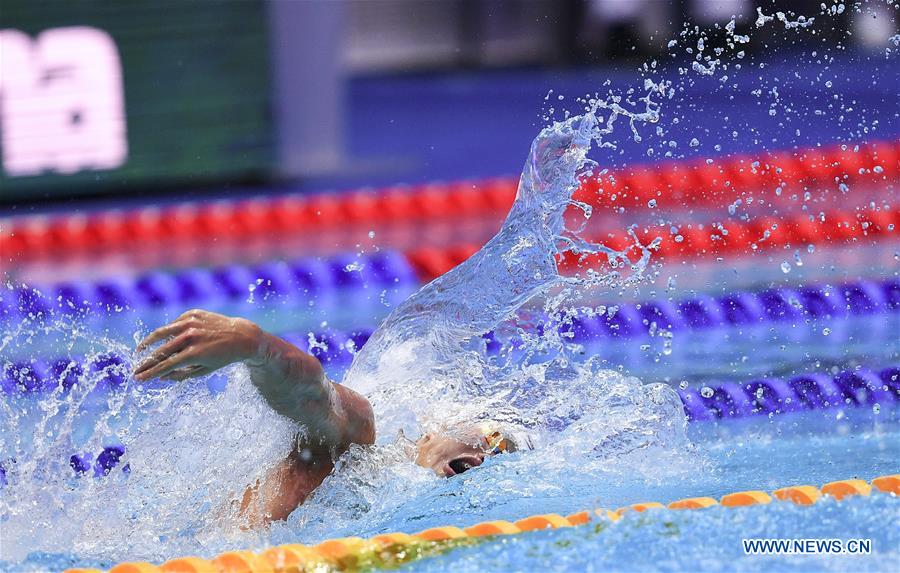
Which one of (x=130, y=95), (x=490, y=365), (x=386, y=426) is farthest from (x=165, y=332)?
(x=130, y=95)

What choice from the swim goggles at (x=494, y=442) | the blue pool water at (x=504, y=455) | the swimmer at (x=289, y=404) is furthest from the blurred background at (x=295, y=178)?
the swimmer at (x=289, y=404)

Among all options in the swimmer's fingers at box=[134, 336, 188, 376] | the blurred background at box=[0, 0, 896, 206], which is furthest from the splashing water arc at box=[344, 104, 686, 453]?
the blurred background at box=[0, 0, 896, 206]

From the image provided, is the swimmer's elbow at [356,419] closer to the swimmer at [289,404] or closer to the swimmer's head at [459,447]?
the swimmer at [289,404]

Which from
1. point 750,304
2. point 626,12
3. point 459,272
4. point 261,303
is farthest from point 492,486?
point 626,12

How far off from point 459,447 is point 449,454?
0.10ft

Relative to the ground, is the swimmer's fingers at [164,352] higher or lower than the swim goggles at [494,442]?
higher

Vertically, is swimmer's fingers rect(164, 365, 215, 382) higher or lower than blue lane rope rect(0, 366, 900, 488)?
higher

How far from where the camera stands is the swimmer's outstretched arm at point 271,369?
223 centimetres

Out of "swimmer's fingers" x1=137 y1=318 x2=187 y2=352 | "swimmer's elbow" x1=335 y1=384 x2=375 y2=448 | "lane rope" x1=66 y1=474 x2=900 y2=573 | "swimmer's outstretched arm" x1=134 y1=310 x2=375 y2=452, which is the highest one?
"swimmer's fingers" x1=137 y1=318 x2=187 y2=352

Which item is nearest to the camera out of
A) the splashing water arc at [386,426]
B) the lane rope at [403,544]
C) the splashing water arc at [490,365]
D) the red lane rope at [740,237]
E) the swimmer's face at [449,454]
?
the lane rope at [403,544]

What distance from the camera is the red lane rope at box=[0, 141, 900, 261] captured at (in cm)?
615

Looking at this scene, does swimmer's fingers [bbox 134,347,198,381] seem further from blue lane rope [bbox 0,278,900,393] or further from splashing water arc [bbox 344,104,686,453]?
blue lane rope [bbox 0,278,900,393]

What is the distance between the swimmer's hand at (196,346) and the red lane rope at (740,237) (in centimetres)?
293

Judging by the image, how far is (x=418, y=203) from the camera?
637cm
